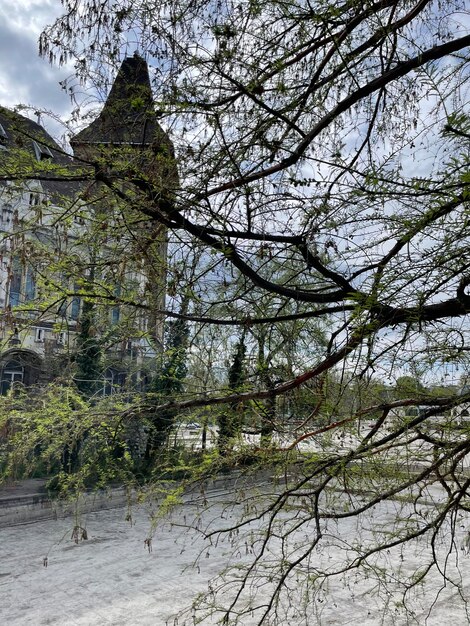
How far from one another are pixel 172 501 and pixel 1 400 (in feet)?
3.66

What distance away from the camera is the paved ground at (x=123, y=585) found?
4.77 meters

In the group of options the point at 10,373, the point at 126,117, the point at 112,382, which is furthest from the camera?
the point at 10,373

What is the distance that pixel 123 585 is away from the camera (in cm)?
560

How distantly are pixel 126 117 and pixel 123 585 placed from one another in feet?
15.1

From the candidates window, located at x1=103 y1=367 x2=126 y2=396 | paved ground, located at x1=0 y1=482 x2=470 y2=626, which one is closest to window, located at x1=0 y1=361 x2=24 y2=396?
window, located at x1=103 y1=367 x2=126 y2=396

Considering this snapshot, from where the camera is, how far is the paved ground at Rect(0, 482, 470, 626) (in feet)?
15.6

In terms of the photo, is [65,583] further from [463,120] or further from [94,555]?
[463,120]

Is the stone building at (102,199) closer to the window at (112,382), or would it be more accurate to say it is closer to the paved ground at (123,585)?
the window at (112,382)

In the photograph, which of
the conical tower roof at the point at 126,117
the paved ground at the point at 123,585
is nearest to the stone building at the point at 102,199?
the conical tower roof at the point at 126,117

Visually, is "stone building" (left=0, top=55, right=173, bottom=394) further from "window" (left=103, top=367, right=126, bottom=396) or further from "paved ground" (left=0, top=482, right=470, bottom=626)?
"paved ground" (left=0, top=482, right=470, bottom=626)

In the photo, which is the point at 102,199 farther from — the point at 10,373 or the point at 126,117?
the point at 10,373

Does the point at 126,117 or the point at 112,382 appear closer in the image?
the point at 126,117

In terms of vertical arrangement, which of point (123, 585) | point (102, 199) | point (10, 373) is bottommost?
point (123, 585)

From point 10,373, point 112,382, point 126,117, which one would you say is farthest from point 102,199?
point 10,373
